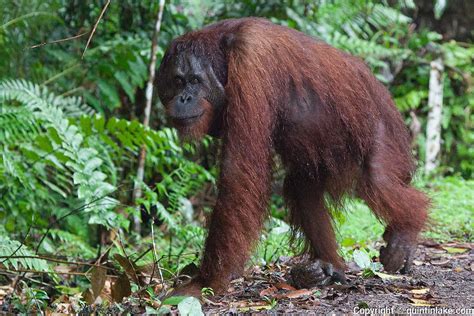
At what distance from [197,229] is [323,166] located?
1.44 metres

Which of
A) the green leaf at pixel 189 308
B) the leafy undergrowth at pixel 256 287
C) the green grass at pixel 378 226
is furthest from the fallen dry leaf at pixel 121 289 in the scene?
the green grass at pixel 378 226

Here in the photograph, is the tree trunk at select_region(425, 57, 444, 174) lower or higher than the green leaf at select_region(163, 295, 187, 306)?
lower

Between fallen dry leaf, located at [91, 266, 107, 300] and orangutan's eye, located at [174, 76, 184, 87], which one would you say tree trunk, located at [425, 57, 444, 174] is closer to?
orangutan's eye, located at [174, 76, 184, 87]

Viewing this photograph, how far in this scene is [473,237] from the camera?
5285 mm

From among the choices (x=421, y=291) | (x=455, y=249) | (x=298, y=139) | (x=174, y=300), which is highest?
(x=298, y=139)

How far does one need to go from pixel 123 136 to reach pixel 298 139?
1904 mm

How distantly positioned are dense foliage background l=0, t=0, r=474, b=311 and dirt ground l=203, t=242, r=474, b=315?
1.48 feet

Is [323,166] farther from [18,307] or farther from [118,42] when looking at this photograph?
[118,42]

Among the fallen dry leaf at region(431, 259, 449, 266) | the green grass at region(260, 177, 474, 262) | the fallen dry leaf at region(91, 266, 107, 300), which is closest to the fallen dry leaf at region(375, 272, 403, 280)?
the green grass at region(260, 177, 474, 262)

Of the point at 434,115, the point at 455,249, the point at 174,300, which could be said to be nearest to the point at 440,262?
the point at 455,249

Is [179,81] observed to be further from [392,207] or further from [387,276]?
[387,276]

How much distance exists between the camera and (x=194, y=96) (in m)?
3.84

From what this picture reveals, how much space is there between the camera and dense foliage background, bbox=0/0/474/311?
16.2 feet

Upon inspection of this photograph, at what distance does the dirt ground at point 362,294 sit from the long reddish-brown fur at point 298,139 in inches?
8.2
